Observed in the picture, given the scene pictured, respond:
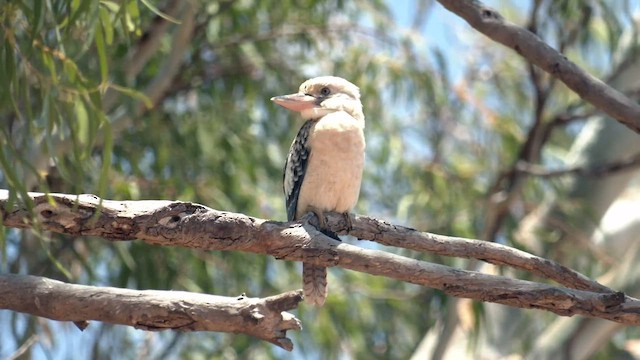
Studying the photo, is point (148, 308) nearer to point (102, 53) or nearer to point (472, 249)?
point (102, 53)

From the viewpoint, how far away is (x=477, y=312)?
5289 mm

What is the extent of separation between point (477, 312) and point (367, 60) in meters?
1.93

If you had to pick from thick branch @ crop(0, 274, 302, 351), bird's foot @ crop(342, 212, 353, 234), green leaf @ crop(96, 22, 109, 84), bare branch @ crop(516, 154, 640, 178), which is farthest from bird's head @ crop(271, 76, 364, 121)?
bare branch @ crop(516, 154, 640, 178)

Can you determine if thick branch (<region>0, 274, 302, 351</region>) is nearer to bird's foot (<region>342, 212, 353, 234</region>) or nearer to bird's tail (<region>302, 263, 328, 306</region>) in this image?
bird's foot (<region>342, 212, 353, 234</region>)

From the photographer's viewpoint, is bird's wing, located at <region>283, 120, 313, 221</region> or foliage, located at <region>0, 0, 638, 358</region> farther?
foliage, located at <region>0, 0, 638, 358</region>

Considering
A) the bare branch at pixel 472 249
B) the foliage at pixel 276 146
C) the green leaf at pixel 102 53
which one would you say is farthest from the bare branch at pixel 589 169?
the green leaf at pixel 102 53

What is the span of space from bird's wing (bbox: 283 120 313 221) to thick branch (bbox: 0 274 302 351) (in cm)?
110

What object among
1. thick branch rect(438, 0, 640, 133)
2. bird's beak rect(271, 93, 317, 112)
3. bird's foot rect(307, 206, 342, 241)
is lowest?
bird's foot rect(307, 206, 342, 241)

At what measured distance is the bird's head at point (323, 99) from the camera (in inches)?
160

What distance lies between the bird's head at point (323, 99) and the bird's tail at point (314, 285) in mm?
604

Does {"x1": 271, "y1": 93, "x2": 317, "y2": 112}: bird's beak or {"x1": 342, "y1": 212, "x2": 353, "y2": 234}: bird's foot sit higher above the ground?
{"x1": 271, "y1": 93, "x2": 317, "y2": 112}: bird's beak

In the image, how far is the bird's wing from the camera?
398 centimetres

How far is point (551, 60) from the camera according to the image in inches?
142

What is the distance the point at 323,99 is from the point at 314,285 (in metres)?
0.74
